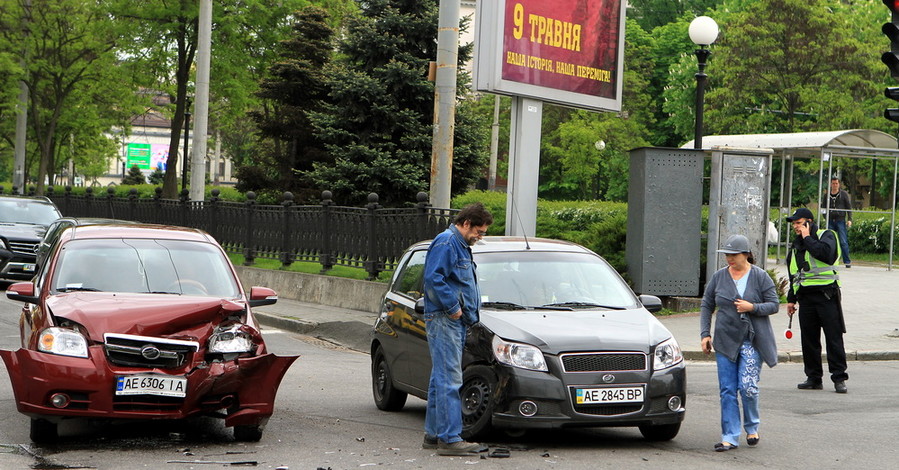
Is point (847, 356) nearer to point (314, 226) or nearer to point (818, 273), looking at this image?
point (818, 273)

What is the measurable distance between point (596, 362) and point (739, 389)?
123 centimetres

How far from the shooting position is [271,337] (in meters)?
16.8

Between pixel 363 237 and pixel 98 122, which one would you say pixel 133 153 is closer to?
pixel 98 122

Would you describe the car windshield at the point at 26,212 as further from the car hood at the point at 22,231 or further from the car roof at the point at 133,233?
the car roof at the point at 133,233

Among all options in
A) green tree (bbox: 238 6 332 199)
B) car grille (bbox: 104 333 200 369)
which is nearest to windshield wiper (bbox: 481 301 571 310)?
car grille (bbox: 104 333 200 369)

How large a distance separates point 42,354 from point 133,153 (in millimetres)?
115935

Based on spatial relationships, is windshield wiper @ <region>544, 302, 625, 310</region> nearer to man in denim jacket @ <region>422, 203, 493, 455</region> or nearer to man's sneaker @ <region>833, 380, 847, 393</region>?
man in denim jacket @ <region>422, 203, 493, 455</region>

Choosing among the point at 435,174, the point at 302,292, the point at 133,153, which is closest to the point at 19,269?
the point at 302,292

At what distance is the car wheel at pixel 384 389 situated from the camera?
9.98 meters

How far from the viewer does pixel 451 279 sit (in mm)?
7977

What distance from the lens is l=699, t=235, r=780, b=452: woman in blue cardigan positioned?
334 inches

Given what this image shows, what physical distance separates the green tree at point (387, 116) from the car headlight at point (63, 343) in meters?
22.0

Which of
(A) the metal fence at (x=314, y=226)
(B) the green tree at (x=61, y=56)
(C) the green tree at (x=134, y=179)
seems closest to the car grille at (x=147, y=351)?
(A) the metal fence at (x=314, y=226)

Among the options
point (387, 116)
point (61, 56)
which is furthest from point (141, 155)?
point (387, 116)
